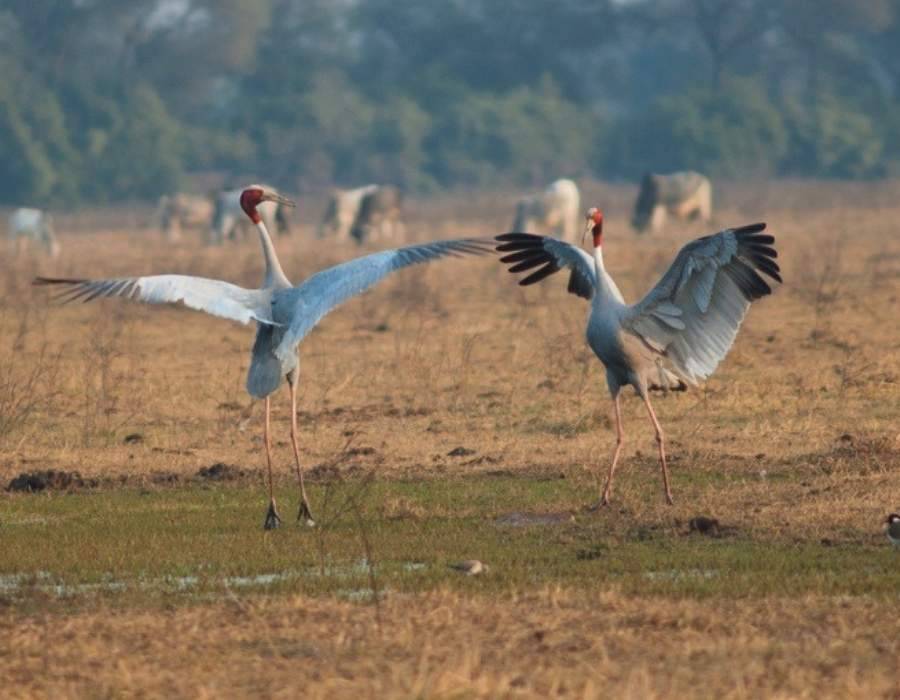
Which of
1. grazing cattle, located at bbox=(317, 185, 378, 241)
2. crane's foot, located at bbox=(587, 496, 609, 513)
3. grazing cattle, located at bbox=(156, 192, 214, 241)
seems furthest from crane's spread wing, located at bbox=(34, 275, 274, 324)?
grazing cattle, located at bbox=(156, 192, 214, 241)

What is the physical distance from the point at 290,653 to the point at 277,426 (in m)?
5.74

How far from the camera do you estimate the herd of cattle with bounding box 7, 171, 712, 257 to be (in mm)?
32906

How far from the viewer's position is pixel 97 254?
3109 centimetres

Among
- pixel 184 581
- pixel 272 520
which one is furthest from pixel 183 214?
pixel 184 581

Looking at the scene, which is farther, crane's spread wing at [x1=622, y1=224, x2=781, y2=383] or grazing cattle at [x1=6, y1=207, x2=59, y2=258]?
grazing cattle at [x1=6, y1=207, x2=59, y2=258]

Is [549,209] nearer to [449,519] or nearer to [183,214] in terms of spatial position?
[183,214]

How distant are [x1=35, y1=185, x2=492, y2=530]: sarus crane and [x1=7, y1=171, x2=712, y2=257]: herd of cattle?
23765 mm

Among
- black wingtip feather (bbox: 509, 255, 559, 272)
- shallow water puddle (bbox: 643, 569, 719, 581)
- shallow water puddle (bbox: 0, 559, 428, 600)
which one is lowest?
shallow water puddle (bbox: 0, 559, 428, 600)

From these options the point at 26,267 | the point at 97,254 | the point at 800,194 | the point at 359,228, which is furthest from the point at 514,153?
the point at 26,267

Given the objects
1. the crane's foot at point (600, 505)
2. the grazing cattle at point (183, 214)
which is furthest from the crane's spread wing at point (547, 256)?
the grazing cattle at point (183, 214)

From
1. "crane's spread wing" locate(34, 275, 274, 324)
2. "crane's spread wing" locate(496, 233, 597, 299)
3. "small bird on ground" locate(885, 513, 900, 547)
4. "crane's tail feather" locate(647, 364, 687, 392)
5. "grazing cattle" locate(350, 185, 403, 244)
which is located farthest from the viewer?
"grazing cattle" locate(350, 185, 403, 244)

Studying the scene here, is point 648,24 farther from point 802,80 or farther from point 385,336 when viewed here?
point 385,336

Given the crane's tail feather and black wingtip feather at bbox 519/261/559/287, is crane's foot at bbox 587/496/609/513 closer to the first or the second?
the crane's tail feather

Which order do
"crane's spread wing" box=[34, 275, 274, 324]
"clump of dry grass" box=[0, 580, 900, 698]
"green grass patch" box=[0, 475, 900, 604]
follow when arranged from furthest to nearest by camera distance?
"crane's spread wing" box=[34, 275, 274, 324], "green grass patch" box=[0, 475, 900, 604], "clump of dry grass" box=[0, 580, 900, 698]
